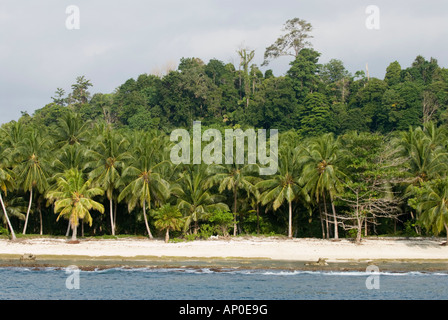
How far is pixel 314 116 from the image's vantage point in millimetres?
83812

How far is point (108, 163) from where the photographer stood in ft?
158

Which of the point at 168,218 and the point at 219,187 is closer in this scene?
the point at 168,218

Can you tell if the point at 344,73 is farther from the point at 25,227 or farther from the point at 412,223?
→ the point at 25,227

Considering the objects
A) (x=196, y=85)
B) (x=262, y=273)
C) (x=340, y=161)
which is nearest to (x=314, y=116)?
(x=196, y=85)

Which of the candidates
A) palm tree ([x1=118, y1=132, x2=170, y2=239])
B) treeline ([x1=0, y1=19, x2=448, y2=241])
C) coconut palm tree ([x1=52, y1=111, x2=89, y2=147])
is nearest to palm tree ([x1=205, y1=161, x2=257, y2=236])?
treeline ([x1=0, y1=19, x2=448, y2=241])

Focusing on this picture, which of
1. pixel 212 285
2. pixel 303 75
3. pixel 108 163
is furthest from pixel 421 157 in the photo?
pixel 303 75

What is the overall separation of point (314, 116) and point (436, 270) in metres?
46.7

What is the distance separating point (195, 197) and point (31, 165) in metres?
13.6

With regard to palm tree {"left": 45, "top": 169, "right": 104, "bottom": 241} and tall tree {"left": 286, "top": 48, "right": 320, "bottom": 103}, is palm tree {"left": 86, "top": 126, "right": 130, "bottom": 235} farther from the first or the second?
tall tree {"left": 286, "top": 48, "right": 320, "bottom": 103}

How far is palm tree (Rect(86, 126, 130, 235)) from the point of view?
47.6m

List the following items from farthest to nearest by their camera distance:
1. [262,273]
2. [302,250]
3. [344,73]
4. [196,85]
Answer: [344,73]
[196,85]
[302,250]
[262,273]

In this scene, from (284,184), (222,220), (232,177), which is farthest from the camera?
(232,177)

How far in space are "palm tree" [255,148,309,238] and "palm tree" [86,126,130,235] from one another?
11247mm

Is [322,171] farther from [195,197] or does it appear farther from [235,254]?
[195,197]
